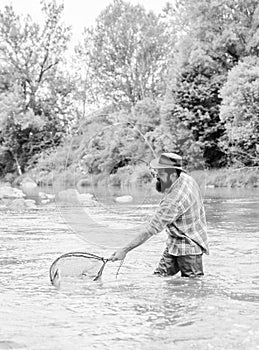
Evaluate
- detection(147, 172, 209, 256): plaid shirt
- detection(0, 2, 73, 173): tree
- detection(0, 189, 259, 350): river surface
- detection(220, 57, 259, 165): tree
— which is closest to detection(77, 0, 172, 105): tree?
detection(0, 2, 73, 173): tree

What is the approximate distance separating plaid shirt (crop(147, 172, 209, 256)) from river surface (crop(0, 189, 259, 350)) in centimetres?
44

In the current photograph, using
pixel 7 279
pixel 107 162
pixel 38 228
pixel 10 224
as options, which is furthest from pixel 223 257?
pixel 107 162

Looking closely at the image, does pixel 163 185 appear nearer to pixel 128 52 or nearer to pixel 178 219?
pixel 178 219

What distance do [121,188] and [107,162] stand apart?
349cm

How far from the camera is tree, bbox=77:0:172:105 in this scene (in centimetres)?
4456

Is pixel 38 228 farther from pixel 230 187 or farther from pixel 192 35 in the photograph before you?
pixel 192 35

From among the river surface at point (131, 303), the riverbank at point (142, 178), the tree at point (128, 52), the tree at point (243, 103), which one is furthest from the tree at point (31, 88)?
the river surface at point (131, 303)

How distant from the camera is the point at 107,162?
25453 millimetres

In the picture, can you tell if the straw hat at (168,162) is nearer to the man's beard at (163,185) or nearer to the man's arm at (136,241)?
the man's beard at (163,185)

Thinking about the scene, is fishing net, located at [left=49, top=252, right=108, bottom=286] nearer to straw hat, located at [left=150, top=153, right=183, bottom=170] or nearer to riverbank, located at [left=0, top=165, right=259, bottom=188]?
straw hat, located at [left=150, top=153, right=183, bottom=170]

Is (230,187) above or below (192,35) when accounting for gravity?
below

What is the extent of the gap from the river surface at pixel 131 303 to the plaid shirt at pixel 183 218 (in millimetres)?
442

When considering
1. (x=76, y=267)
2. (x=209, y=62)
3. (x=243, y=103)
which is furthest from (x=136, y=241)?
(x=209, y=62)

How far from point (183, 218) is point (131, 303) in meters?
1.01
